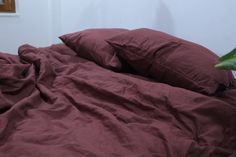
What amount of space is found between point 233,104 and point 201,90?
0.14 metres

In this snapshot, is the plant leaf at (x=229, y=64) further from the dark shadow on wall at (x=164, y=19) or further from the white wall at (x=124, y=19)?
the dark shadow on wall at (x=164, y=19)

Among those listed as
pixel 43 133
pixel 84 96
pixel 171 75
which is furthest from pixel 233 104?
pixel 43 133

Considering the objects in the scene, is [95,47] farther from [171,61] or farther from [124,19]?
[124,19]

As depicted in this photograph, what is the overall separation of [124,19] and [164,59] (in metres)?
1.08

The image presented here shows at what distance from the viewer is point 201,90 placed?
4.02 ft

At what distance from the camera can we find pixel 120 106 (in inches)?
44.2

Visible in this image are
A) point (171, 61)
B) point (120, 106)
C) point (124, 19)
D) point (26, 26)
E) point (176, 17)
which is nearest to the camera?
point (120, 106)

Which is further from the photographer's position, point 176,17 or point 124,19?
point 124,19

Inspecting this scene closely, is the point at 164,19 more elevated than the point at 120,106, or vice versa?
the point at 164,19

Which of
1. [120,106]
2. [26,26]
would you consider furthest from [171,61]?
[26,26]

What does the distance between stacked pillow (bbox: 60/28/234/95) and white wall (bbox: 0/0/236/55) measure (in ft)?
1.32

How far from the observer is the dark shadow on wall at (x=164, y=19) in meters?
2.03

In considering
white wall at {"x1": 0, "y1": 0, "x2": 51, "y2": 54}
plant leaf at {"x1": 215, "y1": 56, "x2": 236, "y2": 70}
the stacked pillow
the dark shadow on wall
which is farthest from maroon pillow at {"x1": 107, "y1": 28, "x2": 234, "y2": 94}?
white wall at {"x1": 0, "y1": 0, "x2": 51, "y2": 54}

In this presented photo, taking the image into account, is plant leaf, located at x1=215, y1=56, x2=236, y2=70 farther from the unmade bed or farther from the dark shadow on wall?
the dark shadow on wall
